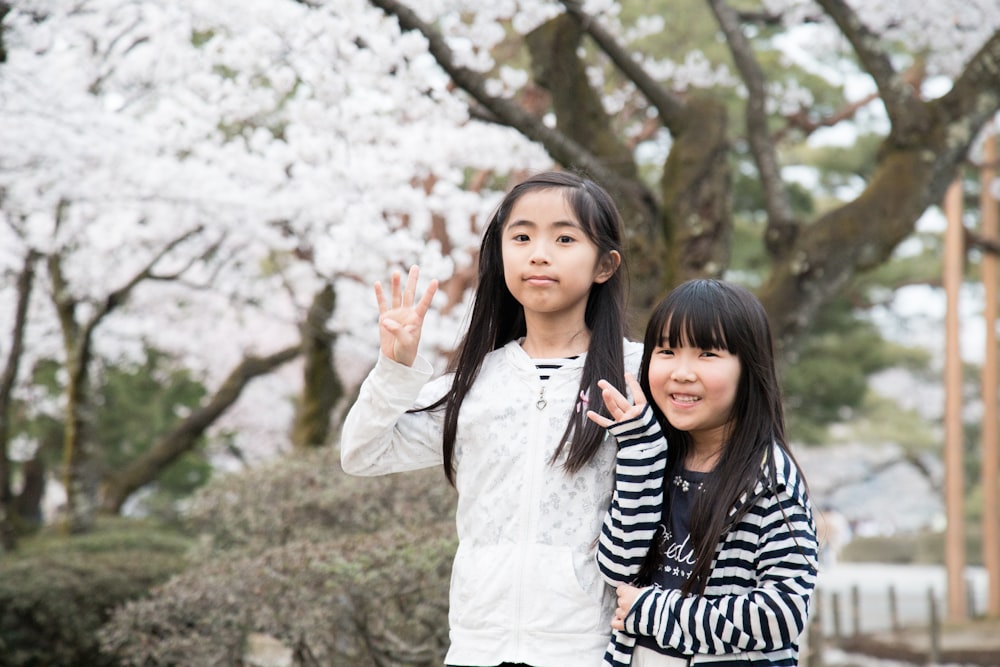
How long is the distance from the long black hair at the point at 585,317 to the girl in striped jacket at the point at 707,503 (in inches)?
3.9

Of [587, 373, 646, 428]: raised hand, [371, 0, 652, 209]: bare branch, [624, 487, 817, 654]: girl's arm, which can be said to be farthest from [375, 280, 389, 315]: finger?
[371, 0, 652, 209]: bare branch

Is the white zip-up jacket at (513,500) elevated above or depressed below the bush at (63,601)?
above

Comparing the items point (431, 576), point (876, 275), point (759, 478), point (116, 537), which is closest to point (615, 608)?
point (759, 478)

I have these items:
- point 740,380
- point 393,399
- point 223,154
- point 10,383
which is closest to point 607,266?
point 740,380

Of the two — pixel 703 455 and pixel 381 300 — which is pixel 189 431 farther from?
pixel 703 455

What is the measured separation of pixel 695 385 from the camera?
209cm

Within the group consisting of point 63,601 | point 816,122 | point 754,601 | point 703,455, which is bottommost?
point 63,601

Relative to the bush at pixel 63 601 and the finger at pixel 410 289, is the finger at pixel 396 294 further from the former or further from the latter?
the bush at pixel 63 601

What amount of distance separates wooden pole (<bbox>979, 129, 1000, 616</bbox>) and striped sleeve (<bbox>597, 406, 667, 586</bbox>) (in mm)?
9931

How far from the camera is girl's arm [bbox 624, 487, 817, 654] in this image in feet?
6.31

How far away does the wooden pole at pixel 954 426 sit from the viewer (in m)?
10.6

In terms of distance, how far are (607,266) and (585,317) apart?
125 mm

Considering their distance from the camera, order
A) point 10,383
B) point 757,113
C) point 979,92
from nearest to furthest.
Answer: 1. point 979,92
2. point 757,113
3. point 10,383

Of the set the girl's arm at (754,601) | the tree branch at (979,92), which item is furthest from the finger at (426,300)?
the tree branch at (979,92)
